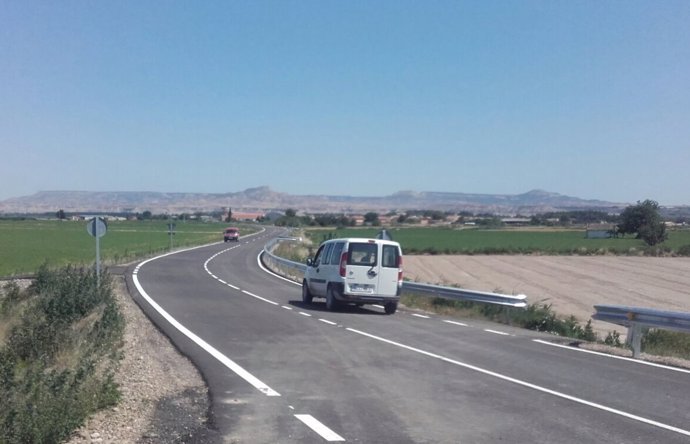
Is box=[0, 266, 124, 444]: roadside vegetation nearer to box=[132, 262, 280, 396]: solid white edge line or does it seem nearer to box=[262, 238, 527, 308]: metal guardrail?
box=[132, 262, 280, 396]: solid white edge line

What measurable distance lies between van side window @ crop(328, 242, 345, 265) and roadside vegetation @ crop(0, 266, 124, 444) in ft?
19.9

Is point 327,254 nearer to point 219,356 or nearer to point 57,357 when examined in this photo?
point 219,356

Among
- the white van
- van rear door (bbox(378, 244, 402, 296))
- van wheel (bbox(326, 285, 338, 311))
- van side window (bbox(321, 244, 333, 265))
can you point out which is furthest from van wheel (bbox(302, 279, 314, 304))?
van rear door (bbox(378, 244, 402, 296))

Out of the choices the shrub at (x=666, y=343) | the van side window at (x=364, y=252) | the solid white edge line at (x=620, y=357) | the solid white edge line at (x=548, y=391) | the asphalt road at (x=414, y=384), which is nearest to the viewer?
the asphalt road at (x=414, y=384)

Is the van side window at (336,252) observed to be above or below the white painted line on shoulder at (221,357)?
above

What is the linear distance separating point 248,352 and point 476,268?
44397mm

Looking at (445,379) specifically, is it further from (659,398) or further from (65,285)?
(65,285)

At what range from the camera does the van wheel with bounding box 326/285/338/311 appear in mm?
23359

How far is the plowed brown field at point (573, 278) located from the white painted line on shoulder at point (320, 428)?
16819 mm

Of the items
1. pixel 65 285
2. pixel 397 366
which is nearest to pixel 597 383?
pixel 397 366

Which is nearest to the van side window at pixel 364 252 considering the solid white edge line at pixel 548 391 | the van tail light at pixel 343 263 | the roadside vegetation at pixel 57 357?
the van tail light at pixel 343 263

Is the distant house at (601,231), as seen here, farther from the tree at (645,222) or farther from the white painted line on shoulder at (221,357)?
the white painted line on shoulder at (221,357)

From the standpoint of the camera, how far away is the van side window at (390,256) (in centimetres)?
2317

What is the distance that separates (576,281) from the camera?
47.6 m
